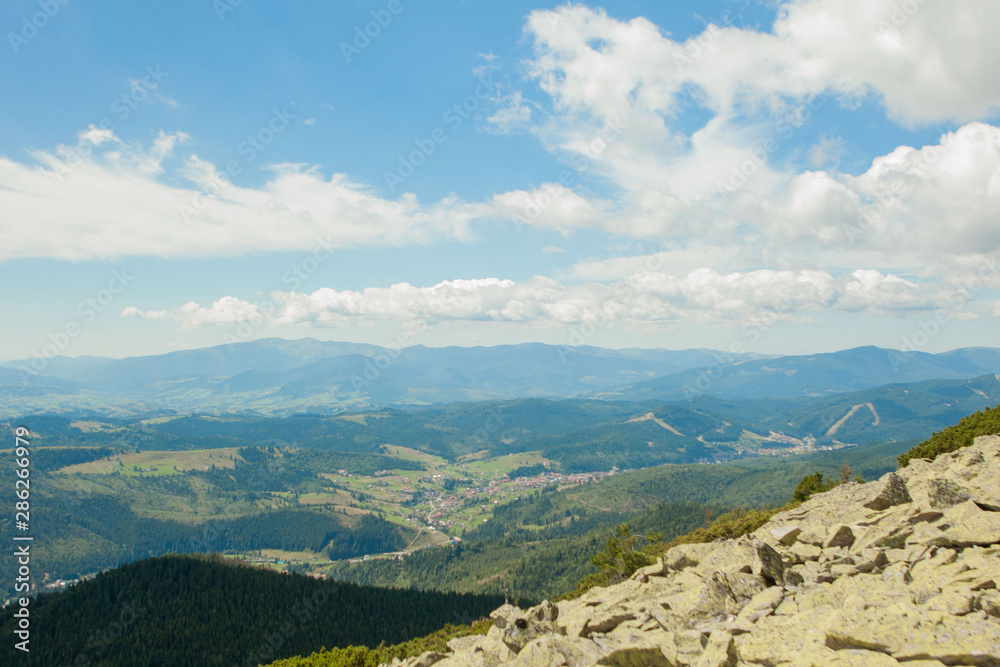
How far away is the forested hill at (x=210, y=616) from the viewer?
9875 centimetres

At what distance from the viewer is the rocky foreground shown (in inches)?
675

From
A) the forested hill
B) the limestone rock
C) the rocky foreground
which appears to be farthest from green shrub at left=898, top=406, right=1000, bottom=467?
the forested hill

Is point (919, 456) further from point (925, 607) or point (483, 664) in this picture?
point (483, 664)

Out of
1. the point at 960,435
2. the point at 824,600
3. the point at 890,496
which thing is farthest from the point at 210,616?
the point at 960,435

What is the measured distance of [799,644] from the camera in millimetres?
18578

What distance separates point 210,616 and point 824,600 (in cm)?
13521

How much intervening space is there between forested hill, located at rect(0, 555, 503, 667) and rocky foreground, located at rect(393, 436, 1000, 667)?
94.9 m

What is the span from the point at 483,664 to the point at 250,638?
354 feet

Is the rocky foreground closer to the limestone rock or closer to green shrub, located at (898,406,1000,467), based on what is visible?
the limestone rock

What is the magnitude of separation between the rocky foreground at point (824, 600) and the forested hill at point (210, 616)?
3738 inches

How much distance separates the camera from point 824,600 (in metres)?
22.8

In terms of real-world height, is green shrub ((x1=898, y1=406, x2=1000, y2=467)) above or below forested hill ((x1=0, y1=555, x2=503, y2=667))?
above

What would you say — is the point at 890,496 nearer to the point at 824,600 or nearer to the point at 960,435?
the point at 824,600

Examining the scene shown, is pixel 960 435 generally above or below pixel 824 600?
above
